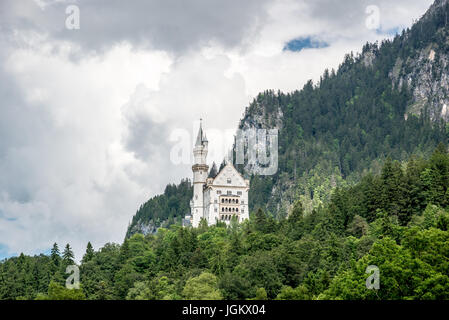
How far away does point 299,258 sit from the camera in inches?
3364

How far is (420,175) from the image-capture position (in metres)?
95.3

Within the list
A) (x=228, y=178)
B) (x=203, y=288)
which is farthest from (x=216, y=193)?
(x=203, y=288)

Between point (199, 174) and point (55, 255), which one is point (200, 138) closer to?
point (199, 174)

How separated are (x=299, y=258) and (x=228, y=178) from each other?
6173 cm

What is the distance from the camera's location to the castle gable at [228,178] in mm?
145288

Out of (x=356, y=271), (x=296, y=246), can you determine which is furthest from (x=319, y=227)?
(x=356, y=271)

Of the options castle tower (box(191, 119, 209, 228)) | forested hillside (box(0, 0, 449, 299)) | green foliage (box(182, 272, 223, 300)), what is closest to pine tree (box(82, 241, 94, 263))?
forested hillside (box(0, 0, 449, 299))

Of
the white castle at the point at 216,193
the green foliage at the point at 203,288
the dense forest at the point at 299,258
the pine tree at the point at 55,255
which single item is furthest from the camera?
the white castle at the point at 216,193

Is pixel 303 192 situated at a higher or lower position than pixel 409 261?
higher

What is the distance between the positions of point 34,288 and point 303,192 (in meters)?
106

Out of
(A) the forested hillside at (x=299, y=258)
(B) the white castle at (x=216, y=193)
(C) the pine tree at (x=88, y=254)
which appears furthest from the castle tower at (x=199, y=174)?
(C) the pine tree at (x=88, y=254)

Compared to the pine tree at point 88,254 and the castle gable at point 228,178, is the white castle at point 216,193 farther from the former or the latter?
the pine tree at point 88,254
